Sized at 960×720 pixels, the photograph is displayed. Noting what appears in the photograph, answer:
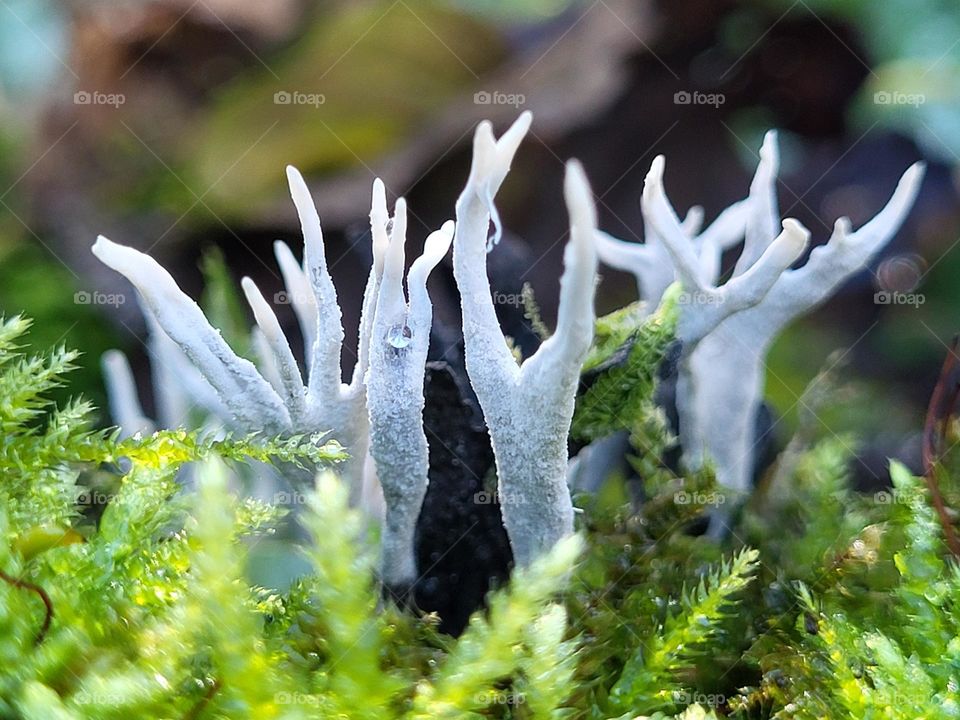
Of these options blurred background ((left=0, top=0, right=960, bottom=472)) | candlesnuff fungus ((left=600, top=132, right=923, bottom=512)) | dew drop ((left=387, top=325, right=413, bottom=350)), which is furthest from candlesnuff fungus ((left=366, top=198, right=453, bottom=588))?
blurred background ((left=0, top=0, right=960, bottom=472))

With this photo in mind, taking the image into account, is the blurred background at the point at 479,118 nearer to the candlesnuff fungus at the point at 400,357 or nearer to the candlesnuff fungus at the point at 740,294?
the candlesnuff fungus at the point at 740,294

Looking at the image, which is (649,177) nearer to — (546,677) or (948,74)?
(546,677)

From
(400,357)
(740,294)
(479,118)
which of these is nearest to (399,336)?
(400,357)

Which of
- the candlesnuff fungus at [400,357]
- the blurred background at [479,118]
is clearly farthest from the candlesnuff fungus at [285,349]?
the blurred background at [479,118]

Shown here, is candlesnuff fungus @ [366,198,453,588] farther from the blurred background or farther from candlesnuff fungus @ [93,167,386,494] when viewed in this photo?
the blurred background

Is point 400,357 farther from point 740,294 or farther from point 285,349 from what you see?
point 740,294

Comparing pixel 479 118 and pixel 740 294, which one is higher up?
pixel 479 118

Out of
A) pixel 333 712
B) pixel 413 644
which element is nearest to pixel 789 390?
pixel 413 644

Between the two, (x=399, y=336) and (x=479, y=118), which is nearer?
(x=399, y=336)
